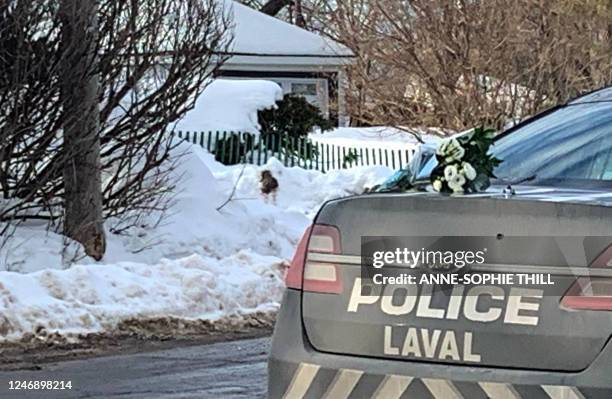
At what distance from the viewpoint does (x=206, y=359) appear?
7.75 meters

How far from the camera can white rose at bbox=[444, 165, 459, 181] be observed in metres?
3.82

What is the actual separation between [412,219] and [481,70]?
1710cm

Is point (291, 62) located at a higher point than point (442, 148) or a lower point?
higher

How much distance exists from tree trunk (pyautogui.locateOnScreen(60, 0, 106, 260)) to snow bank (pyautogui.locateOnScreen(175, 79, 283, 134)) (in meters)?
10.8

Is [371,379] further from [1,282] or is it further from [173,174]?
[173,174]

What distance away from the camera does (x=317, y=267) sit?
12.6 ft

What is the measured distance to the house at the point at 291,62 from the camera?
2725cm

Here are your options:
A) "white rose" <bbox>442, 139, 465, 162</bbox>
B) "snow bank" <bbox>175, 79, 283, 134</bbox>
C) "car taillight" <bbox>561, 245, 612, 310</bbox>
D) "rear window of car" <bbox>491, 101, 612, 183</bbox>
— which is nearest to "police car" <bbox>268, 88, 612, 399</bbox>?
"car taillight" <bbox>561, 245, 612, 310</bbox>

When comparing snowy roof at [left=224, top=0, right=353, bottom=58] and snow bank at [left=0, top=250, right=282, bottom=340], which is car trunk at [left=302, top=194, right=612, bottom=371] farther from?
snowy roof at [left=224, top=0, right=353, bottom=58]

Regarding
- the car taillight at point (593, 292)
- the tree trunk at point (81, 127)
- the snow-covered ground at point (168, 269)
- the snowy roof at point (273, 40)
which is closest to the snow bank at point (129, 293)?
the snow-covered ground at point (168, 269)

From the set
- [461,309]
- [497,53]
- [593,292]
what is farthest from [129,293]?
[497,53]

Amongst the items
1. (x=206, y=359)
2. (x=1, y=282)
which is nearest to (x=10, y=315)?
(x=1, y=282)

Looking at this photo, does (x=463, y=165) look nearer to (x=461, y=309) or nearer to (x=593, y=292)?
(x=461, y=309)

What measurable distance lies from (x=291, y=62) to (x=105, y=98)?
661 inches
